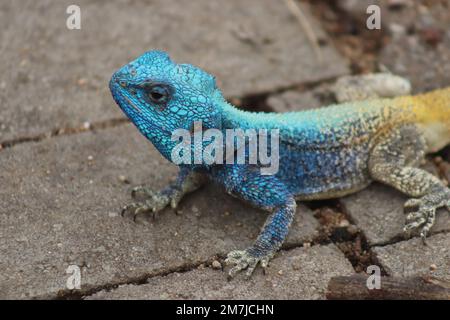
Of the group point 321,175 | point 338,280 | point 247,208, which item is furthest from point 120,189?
point 338,280

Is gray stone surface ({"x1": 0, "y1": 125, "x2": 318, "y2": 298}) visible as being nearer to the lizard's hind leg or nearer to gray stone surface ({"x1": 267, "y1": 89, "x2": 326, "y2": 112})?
the lizard's hind leg

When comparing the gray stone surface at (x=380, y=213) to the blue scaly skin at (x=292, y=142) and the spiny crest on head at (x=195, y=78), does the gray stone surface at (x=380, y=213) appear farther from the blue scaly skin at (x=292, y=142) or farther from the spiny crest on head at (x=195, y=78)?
the spiny crest on head at (x=195, y=78)

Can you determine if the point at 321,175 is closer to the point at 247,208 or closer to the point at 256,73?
the point at 247,208

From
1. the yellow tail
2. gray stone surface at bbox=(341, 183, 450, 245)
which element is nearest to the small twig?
the yellow tail

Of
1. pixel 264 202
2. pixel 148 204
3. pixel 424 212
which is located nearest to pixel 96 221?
pixel 148 204

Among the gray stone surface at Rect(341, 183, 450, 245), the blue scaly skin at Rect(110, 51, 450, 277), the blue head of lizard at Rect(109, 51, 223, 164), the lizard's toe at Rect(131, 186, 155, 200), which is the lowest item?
the gray stone surface at Rect(341, 183, 450, 245)

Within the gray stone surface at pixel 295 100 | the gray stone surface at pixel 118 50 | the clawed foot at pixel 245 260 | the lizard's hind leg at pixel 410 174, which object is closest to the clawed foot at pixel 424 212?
the lizard's hind leg at pixel 410 174

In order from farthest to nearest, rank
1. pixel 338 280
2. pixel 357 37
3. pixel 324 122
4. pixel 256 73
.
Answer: pixel 357 37 → pixel 256 73 → pixel 324 122 → pixel 338 280
